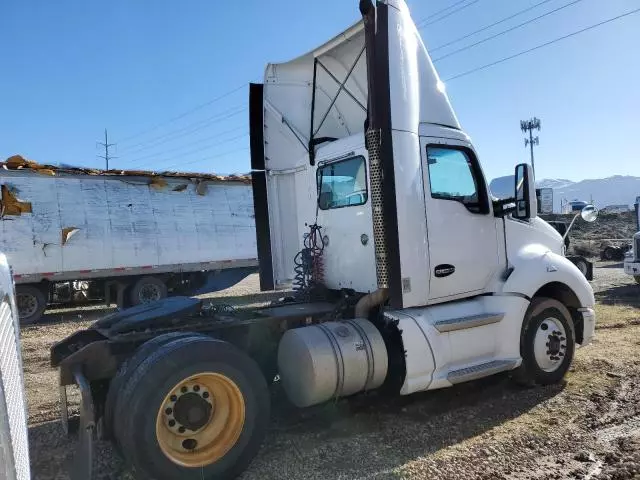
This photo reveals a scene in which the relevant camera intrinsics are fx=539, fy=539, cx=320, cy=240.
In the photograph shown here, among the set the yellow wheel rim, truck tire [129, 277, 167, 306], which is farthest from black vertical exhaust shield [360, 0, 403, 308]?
truck tire [129, 277, 167, 306]

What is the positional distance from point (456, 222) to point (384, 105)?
1.48 metres

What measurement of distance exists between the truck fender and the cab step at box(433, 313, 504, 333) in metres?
0.38

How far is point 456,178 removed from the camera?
5848 millimetres

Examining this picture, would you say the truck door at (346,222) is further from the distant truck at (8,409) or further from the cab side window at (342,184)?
the distant truck at (8,409)

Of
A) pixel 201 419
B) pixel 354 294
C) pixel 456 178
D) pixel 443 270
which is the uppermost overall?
pixel 456 178

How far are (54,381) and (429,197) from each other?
18.4 ft

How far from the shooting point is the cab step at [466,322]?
532 centimetres

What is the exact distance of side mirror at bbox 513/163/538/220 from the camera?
5840mm

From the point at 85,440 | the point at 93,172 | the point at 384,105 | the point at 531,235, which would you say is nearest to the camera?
the point at 85,440

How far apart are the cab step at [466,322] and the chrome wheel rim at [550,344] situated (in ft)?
2.33

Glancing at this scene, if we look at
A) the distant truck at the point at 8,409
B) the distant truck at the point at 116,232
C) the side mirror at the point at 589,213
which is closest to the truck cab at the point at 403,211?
the side mirror at the point at 589,213

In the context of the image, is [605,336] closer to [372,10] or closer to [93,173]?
[372,10]

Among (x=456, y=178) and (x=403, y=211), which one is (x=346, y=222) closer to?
(x=403, y=211)

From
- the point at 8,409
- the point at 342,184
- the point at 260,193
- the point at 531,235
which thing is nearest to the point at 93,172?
the point at 260,193
